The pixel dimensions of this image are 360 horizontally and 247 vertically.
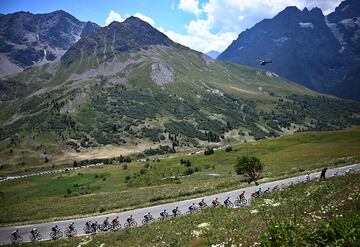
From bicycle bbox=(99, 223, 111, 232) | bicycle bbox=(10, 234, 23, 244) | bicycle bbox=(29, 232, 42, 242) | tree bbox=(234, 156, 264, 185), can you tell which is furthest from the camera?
tree bbox=(234, 156, 264, 185)

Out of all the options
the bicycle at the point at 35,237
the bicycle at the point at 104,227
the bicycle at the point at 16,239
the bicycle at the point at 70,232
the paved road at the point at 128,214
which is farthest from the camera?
the paved road at the point at 128,214

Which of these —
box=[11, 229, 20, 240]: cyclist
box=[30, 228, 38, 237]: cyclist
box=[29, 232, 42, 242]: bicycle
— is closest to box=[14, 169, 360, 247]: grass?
box=[30, 228, 38, 237]: cyclist

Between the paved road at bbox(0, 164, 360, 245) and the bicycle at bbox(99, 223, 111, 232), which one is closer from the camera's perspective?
the bicycle at bbox(99, 223, 111, 232)

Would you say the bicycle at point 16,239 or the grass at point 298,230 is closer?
the grass at point 298,230

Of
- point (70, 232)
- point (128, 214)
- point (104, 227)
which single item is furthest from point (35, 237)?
point (128, 214)

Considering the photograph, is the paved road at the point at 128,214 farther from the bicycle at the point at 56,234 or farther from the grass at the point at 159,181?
the grass at the point at 159,181

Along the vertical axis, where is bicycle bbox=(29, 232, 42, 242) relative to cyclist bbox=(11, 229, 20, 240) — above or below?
below

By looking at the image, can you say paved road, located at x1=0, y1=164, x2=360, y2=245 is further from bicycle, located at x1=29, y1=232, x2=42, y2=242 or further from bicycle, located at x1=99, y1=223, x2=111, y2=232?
bicycle, located at x1=99, y1=223, x2=111, y2=232

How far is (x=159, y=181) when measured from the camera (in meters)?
95.9

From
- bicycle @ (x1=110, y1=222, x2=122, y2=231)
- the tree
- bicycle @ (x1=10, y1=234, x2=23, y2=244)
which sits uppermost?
the tree

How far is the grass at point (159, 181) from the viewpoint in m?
63.4

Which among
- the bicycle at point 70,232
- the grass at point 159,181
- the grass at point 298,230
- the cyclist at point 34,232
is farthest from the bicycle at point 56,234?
the grass at point 298,230

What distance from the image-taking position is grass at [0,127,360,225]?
6338 cm

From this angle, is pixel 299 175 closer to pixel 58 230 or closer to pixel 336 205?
pixel 58 230
